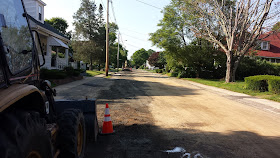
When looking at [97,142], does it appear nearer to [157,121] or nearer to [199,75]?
[157,121]

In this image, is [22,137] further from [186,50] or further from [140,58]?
[140,58]

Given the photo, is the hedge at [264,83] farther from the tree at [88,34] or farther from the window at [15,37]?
the tree at [88,34]

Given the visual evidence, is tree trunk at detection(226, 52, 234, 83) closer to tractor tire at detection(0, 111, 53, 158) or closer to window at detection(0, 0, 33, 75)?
window at detection(0, 0, 33, 75)

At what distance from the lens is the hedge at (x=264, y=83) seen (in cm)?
1296

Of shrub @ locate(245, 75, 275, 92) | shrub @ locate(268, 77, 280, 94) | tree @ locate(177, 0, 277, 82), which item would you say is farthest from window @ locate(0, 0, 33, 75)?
tree @ locate(177, 0, 277, 82)

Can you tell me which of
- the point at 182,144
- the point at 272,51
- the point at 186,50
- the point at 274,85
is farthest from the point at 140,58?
the point at 182,144

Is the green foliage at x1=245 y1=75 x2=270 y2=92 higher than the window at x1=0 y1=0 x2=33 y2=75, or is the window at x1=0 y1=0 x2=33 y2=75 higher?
the window at x1=0 y1=0 x2=33 y2=75

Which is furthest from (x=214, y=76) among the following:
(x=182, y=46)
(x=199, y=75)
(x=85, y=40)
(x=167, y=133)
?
(x=167, y=133)

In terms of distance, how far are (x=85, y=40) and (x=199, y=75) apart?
77.7 feet

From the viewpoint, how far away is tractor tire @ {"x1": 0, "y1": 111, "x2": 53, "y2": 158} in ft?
4.86

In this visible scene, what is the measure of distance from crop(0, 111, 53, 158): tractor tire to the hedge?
14.1 m

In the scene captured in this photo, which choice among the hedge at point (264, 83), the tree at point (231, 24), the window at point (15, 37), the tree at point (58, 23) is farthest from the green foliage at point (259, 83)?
the tree at point (58, 23)

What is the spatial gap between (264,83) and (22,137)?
15991 millimetres

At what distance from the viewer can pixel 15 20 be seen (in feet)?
8.00
